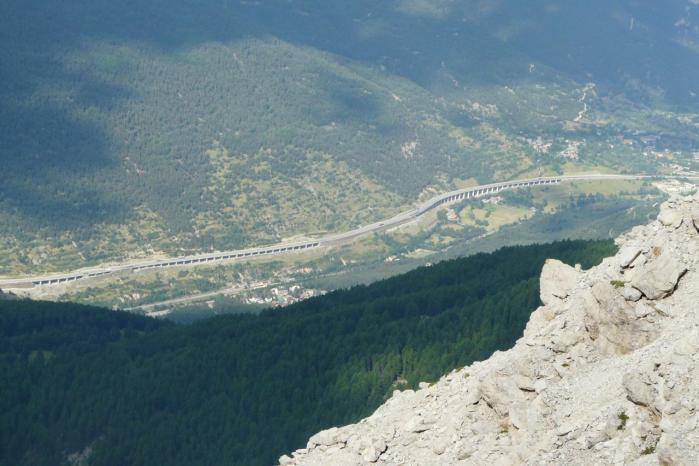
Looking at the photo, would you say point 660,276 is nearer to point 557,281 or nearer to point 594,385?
point 594,385

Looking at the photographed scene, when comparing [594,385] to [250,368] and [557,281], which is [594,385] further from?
[250,368]

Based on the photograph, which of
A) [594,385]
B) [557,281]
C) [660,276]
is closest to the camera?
[594,385]

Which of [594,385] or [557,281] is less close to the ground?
[557,281]

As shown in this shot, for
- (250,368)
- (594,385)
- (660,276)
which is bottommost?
(250,368)

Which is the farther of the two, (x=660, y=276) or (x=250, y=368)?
(x=250, y=368)

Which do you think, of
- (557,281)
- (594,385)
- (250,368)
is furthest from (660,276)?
(250,368)

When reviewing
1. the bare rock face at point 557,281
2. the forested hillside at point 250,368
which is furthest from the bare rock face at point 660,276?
the forested hillside at point 250,368

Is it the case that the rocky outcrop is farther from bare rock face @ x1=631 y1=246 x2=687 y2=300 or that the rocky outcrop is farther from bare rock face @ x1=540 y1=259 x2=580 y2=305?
bare rock face @ x1=540 y1=259 x2=580 y2=305

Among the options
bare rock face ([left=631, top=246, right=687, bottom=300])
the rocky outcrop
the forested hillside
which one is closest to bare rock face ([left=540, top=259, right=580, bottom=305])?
the rocky outcrop

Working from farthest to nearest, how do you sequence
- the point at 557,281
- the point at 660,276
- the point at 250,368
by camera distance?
1. the point at 250,368
2. the point at 557,281
3. the point at 660,276
